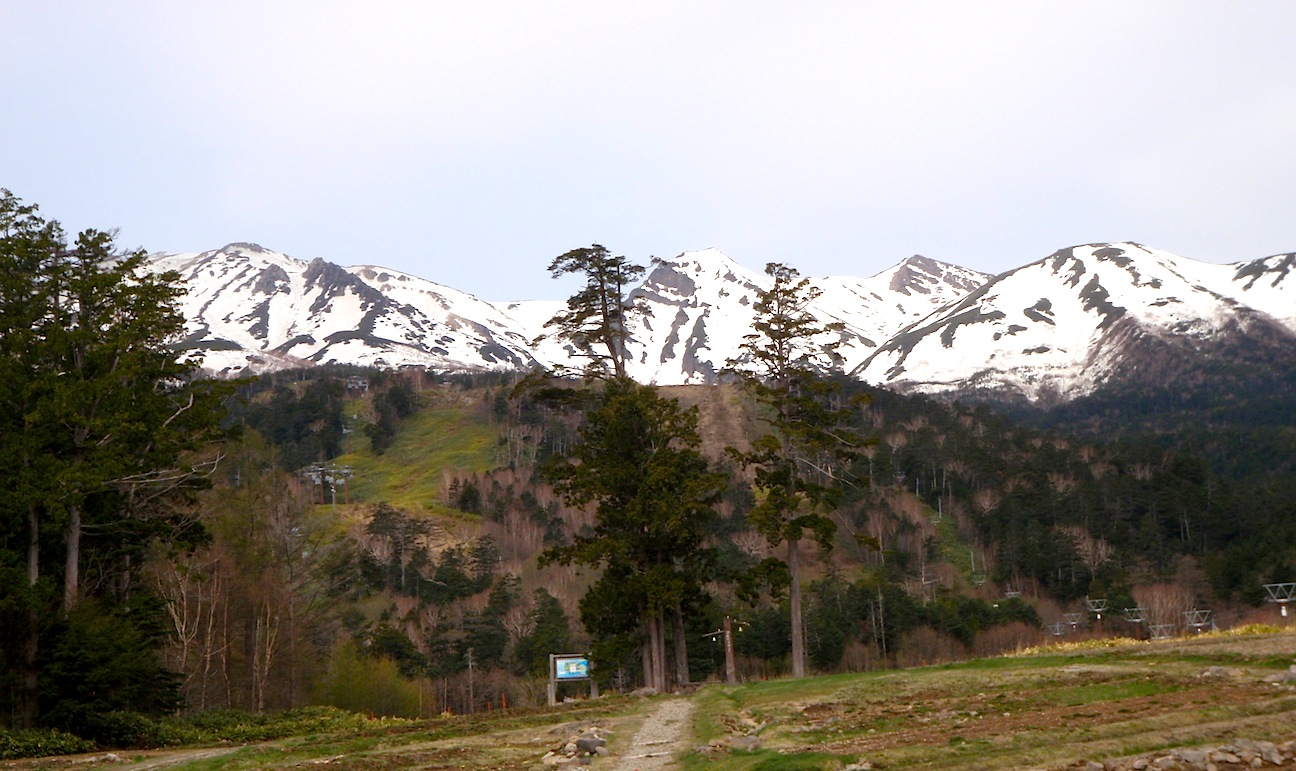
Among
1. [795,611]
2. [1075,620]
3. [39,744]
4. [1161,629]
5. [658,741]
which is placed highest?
[795,611]

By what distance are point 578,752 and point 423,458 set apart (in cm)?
13578

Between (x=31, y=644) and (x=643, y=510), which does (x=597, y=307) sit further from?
(x=31, y=644)

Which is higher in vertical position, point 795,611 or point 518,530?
point 518,530

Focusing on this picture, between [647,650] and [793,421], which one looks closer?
[793,421]

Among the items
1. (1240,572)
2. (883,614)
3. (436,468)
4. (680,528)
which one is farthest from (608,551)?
A: (436,468)

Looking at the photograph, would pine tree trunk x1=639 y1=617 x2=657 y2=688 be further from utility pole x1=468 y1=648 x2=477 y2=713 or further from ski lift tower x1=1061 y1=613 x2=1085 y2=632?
ski lift tower x1=1061 y1=613 x2=1085 y2=632

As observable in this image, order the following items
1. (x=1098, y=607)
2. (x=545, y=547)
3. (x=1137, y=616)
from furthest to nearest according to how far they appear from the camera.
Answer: (x=545, y=547) → (x=1098, y=607) → (x=1137, y=616)

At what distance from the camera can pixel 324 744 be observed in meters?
21.2

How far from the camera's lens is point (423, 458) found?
149875 millimetres

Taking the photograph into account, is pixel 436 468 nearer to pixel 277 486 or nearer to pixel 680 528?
pixel 277 486

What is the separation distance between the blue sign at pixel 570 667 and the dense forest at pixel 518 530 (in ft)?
7.12

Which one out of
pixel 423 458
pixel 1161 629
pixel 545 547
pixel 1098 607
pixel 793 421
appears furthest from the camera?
pixel 423 458

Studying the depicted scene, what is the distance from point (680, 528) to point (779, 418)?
5.05 metres

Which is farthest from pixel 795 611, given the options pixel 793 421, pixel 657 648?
pixel 793 421
